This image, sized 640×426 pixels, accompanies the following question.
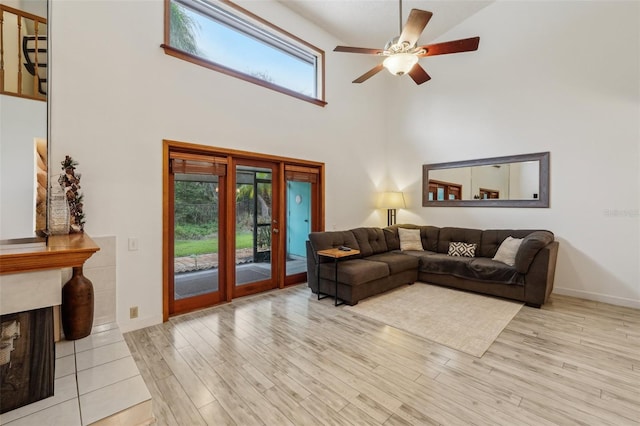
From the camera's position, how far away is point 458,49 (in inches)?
104

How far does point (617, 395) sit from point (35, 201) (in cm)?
441

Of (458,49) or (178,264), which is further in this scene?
(178,264)

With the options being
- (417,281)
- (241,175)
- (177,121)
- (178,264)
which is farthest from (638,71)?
(178,264)

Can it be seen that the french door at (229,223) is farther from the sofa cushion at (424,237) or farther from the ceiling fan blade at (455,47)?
the ceiling fan blade at (455,47)

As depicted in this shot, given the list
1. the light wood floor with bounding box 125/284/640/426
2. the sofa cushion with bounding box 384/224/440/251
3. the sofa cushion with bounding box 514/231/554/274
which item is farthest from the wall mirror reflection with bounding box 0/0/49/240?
the sofa cushion with bounding box 514/231/554/274

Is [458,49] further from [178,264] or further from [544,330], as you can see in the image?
[178,264]

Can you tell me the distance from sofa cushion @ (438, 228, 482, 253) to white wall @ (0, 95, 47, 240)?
5.24 m

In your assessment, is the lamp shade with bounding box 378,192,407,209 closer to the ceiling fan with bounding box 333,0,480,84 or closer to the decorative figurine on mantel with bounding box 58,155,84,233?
the ceiling fan with bounding box 333,0,480,84

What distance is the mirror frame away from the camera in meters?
4.18

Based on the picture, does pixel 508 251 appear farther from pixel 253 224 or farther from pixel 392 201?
pixel 253 224

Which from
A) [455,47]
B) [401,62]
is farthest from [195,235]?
[455,47]

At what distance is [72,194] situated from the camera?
2.40 meters

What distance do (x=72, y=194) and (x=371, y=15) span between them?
4811 mm

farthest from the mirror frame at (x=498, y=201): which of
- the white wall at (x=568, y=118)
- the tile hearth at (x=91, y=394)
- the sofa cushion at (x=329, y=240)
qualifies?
the tile hearth at (x=91, y=394)
